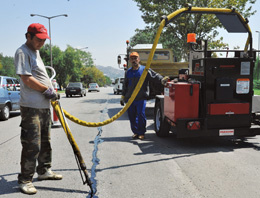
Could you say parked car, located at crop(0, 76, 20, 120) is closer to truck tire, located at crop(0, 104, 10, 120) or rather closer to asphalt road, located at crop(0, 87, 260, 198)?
truck tire, located at crop(0, 104, 10, 120)

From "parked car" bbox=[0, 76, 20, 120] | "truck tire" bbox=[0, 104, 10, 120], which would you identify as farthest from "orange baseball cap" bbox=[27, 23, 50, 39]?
"truck tire" bbox=[0, 104, 10, 120]

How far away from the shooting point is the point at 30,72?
343 cm

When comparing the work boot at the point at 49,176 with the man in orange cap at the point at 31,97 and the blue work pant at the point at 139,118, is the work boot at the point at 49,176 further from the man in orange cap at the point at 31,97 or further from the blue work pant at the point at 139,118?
the blue work pant at the point at 139,118

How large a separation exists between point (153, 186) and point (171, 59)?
33.1 ft

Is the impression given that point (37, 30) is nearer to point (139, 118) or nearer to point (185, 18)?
point (139, 118)

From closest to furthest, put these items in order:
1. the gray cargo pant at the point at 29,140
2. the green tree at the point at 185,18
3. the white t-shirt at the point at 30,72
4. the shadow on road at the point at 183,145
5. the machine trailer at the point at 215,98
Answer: the white t-shirt at the point at 30,72
the gray cargo pant at the point at 29,140
the shadow on road at the point at 183,145
the machine trailer at the point at 215,98
the green tree at the point at 185,18

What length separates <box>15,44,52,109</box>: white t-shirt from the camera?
3.37m

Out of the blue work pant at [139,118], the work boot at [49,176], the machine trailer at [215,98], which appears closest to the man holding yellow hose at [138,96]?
the blue work pant at [139,118]

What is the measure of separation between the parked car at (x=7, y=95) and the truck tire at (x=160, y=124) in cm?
602

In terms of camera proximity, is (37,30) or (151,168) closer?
(37,30)

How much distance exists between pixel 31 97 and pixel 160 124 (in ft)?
12.0

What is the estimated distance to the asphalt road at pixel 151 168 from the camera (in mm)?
3400

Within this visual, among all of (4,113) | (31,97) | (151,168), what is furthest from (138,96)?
(4,113)

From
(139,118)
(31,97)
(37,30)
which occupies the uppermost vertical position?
(37,30)
